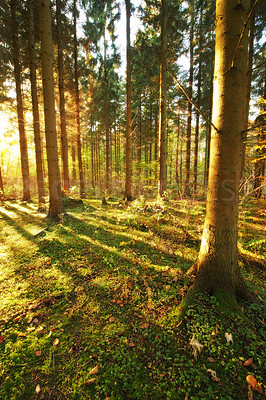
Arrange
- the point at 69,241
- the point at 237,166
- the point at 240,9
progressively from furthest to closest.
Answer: the point at 69,241 < the point at 237,166 < the point at 240,9

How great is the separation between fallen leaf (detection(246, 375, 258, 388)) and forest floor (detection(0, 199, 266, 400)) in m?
0.01

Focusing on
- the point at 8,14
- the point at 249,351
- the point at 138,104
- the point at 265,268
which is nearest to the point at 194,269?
the point at 249,351

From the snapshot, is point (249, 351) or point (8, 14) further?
point (8, 14)

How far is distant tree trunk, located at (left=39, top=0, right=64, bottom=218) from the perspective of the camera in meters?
5.63

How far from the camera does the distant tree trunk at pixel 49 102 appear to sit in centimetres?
563

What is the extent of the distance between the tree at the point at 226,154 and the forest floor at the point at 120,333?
1.43ft

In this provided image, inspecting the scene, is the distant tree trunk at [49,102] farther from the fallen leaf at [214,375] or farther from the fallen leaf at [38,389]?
the fallen leaf at [214,375]

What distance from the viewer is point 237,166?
219 cm

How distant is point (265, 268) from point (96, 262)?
3.83 m

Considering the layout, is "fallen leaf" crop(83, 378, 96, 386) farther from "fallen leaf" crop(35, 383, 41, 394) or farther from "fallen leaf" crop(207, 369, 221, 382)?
"fallen leaf" crop(207, 369, 221, 382)

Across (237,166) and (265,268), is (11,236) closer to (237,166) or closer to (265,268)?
(237,166)

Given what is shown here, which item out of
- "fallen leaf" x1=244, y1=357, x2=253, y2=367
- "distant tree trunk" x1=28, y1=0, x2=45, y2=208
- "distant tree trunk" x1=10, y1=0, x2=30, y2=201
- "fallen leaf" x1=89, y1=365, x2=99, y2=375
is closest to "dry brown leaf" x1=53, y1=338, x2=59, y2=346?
"fallen leaf" x1=89, y1=365, x2=99, y2=375

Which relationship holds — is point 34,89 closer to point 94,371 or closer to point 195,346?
point 94,371

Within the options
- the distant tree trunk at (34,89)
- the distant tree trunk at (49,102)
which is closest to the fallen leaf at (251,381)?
the distant tree trunk at (49,102)
